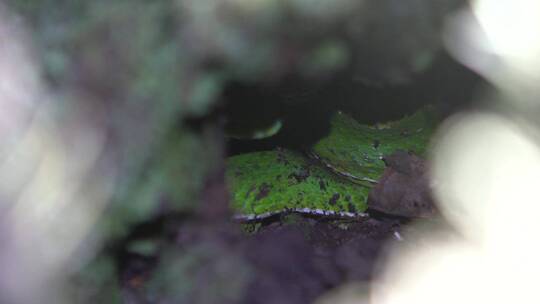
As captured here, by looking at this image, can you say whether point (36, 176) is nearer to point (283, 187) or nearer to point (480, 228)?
point (283, 187)

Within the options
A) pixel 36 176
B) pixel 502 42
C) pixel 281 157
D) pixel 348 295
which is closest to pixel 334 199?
pixel 281 157

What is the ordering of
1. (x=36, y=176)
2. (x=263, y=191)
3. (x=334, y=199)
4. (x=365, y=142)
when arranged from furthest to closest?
(x=365, y=142), (x=334, y=199), (x=263, y=191), (x=36, y=176)

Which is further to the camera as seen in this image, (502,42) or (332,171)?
(332,171)

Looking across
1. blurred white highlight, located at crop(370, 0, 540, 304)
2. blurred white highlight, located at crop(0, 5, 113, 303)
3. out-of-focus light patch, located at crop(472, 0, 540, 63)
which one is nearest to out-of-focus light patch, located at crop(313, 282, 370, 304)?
blurred white highlight, located at crop(370, 0, 540, 304)

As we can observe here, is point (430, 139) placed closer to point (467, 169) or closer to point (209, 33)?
point (467, 169)

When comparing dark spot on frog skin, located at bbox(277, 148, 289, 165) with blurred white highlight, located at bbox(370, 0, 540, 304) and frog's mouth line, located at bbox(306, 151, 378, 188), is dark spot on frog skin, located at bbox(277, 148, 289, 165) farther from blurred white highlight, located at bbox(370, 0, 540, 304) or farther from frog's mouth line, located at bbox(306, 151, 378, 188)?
blurred white highlight, located at bbox(370, 0, 540, 304)

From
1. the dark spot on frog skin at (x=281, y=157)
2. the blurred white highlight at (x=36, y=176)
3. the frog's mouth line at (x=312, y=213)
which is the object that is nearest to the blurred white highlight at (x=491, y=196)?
the frog's mouth line at (x=312, y=213)
